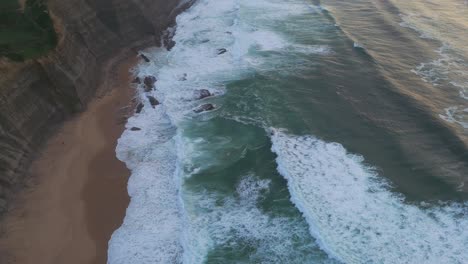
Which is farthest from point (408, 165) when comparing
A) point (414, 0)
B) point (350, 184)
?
point (414, 0)

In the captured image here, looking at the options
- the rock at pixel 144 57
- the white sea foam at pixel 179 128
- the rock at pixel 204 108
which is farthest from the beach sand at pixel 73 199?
the rock at pixel 144 57

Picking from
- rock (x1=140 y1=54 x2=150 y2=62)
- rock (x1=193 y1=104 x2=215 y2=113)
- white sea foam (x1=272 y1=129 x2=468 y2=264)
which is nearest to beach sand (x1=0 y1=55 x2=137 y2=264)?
rock (x1=193 y1=104 x2=215 y2=113)

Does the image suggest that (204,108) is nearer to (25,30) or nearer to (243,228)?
(243,228)

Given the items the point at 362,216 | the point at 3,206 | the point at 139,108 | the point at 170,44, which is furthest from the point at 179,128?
the point at 170,44

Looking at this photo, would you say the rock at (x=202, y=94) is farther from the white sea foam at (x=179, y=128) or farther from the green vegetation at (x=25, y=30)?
the green vegetation at (x=25, y=30)

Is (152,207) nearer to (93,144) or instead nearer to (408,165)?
(93,144)
